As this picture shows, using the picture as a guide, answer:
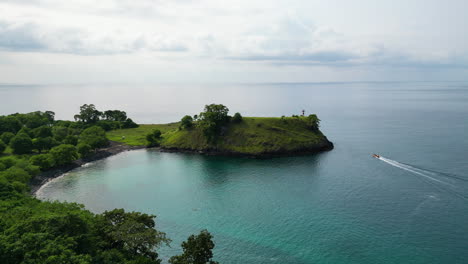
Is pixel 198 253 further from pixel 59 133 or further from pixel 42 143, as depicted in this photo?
pixel 59 133

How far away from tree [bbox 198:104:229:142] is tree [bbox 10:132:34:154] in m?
64.8

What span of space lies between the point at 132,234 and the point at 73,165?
246ft

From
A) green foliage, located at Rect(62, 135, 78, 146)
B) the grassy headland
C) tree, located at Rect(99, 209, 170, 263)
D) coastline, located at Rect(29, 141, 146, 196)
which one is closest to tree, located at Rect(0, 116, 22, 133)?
green foliage, located at Rect(62, 135, 78, 146)

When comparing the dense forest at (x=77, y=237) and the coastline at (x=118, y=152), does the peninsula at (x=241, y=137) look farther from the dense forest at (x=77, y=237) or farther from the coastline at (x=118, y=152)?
the dense forest at (x=77, y=237)

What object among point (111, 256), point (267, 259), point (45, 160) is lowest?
point (267, 259)

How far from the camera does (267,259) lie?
48688mm

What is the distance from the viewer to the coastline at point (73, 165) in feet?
281

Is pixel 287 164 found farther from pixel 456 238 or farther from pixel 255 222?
pixel 456 238

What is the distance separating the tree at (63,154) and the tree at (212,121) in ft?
164

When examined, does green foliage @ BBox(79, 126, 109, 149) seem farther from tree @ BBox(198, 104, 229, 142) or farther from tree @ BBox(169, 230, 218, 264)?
tree @ BBox(169, 230, 218, 264)

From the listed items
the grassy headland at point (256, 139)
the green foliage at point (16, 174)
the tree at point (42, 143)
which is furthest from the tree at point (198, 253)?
the tree at point (42, 143)

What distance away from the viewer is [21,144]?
109m

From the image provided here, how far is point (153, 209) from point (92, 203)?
1601 centimetres

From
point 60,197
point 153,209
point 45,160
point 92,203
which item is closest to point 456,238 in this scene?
point 153,209
